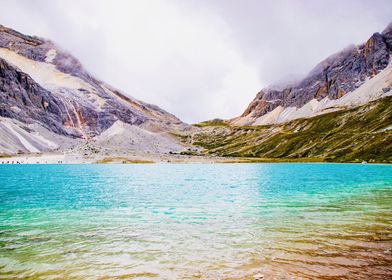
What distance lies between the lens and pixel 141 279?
15.3m

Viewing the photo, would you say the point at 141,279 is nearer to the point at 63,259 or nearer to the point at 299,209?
the point at 63,259

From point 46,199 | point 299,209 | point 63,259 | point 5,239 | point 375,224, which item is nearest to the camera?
point 63,259

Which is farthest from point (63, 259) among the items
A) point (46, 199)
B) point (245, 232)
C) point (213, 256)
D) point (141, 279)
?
point (46, 199)

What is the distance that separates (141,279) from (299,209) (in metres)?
23.3

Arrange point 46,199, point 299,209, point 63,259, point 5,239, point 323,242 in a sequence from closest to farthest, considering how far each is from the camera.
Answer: point 63,259, point 323,242, point 5,239, point 299,209, point 46,199

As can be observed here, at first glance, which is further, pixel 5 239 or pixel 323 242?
pixel 5 239

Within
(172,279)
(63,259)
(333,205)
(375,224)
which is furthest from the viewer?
(333,205)

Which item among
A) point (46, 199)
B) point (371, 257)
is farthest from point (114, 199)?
point (371, 257)

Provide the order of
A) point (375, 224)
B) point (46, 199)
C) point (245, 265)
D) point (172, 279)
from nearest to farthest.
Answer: point (172, 279)
point (245, 265)
point (375, 224)
point (46, 199)

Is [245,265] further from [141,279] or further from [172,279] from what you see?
[141,279]

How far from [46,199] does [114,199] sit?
341 inches

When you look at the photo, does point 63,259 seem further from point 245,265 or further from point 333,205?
point 333,205

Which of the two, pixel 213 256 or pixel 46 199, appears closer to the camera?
pixel 213 256

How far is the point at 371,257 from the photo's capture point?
56.3 ft
